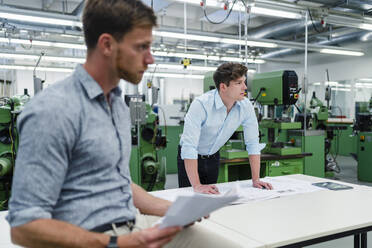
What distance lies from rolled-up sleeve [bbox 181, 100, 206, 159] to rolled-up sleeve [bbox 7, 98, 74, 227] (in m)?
1.18

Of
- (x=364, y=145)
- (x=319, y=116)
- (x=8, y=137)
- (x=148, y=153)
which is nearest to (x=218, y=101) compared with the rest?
(x=148, y=153)

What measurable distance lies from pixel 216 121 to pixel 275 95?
1.39 m

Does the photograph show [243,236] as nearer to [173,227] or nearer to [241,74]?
[173,227]

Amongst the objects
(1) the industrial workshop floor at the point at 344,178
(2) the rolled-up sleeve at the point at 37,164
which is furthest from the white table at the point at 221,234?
(1) the industrial workshop floor at the point at 344,178

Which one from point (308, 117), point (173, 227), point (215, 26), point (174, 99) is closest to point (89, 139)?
point (173, 227)

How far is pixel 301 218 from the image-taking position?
1386mm

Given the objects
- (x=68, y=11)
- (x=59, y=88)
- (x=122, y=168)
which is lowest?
(x=122, y=168)

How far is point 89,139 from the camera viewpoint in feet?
2.71

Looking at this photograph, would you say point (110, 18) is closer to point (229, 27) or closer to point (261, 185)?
point (261, 185)

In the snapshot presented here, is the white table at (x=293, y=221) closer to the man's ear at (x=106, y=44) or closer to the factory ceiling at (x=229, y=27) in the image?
the man's ear at (x=106, y=44)

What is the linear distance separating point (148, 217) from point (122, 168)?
362mm

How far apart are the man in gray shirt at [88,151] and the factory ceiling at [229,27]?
3.15 m

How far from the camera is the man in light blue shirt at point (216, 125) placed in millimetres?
1950

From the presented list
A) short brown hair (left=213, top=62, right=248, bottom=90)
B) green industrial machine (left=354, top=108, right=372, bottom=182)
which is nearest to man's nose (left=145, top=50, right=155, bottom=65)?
short brown hair (left=213, top=62, right=248, bottom=90)
